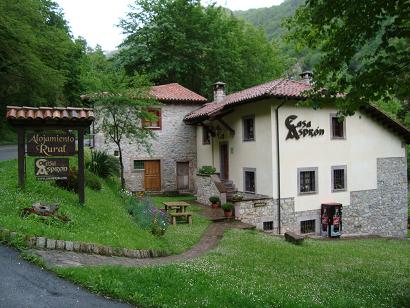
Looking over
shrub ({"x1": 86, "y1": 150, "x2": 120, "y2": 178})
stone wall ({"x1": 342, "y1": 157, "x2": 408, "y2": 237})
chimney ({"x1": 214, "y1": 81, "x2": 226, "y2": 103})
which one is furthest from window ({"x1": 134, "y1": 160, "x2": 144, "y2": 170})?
stone wall ({"x1": 342, "y1": 157, "x2": 408, "y2": 237})

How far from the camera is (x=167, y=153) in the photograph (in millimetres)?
25703

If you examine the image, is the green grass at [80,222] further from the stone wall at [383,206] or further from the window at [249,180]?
the stone wall at [383,206]

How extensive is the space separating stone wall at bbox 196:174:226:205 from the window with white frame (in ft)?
19.0

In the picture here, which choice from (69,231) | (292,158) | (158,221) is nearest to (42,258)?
(69,231)

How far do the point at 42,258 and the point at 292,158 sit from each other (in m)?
14.2

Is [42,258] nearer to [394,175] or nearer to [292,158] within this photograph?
[292,158]

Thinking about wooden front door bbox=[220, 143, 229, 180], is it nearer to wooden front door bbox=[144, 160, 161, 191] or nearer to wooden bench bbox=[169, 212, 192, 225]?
wooden front door bbox=[144, 160, 161, 191]

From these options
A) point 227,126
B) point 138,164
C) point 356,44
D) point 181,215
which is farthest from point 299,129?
point 356,44

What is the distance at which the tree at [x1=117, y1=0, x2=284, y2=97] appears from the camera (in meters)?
34.5

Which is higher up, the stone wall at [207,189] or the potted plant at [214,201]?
the stone wall at [207,189]

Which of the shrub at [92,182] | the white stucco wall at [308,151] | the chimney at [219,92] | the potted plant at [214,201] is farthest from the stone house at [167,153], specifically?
the shrub at [92,182]

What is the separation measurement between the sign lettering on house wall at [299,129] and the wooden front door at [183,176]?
945cm

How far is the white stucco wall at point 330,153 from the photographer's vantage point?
18812mm

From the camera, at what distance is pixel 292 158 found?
18.9 meters
